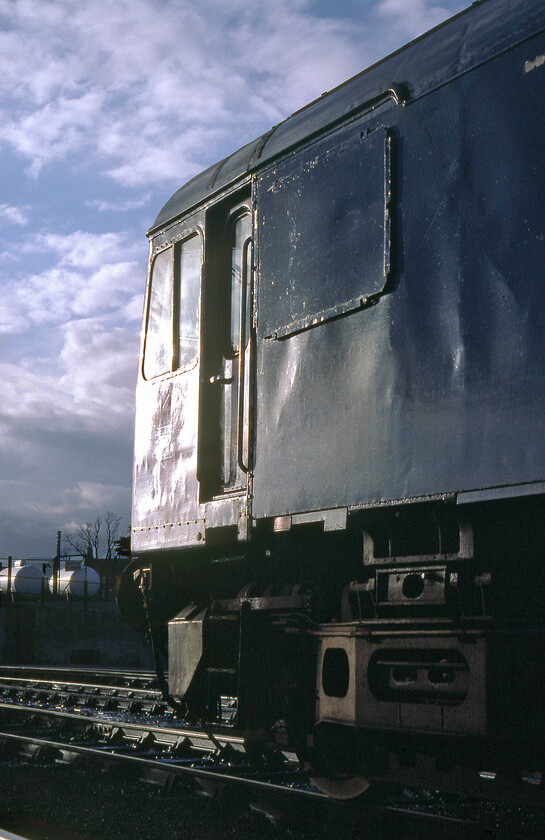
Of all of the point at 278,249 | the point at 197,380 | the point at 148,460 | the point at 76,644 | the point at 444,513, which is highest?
the point at 278,249

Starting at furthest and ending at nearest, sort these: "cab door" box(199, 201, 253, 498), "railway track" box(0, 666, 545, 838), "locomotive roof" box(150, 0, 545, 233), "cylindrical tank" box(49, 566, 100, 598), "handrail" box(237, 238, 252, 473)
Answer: "cylindrical tank" box(49, 566, 100, 598) → "cab door" box(199, 201, 253, 498) → "handrail" box(237, 238, 252, 473) → "railway track" box(0, 666, 545, 838) → "locomotive roof" box(150, 0, 545, 233)

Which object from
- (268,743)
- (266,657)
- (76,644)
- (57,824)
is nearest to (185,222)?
(266,657)

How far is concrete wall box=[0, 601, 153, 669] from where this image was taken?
27922 millimetres

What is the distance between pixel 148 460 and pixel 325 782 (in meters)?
2.80

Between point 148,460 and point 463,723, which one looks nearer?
point 463,723

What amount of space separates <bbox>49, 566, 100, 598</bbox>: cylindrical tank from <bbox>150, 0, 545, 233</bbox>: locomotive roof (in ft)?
113

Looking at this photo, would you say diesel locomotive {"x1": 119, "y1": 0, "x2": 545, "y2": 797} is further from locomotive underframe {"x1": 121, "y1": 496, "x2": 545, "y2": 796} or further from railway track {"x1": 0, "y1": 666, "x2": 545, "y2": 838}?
railway track {"x1": 0, "y1": 666, "x2": 545, "y2": 838}

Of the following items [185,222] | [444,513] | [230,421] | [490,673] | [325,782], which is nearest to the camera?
[490,673]

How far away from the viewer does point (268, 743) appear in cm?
524

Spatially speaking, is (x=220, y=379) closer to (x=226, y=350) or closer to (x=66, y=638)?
(x=226, y=350)

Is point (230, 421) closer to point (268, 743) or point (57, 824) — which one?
point (268, 743)

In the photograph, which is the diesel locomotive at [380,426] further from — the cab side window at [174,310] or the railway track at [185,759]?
the railway track at [185,759]

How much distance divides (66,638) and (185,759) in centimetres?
2336

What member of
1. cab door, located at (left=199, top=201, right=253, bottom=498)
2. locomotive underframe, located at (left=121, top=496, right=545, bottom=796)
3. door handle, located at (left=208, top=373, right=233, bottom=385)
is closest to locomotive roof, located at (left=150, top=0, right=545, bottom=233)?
cab door, located at (left=199, top=201, right=253, bottom=498)
